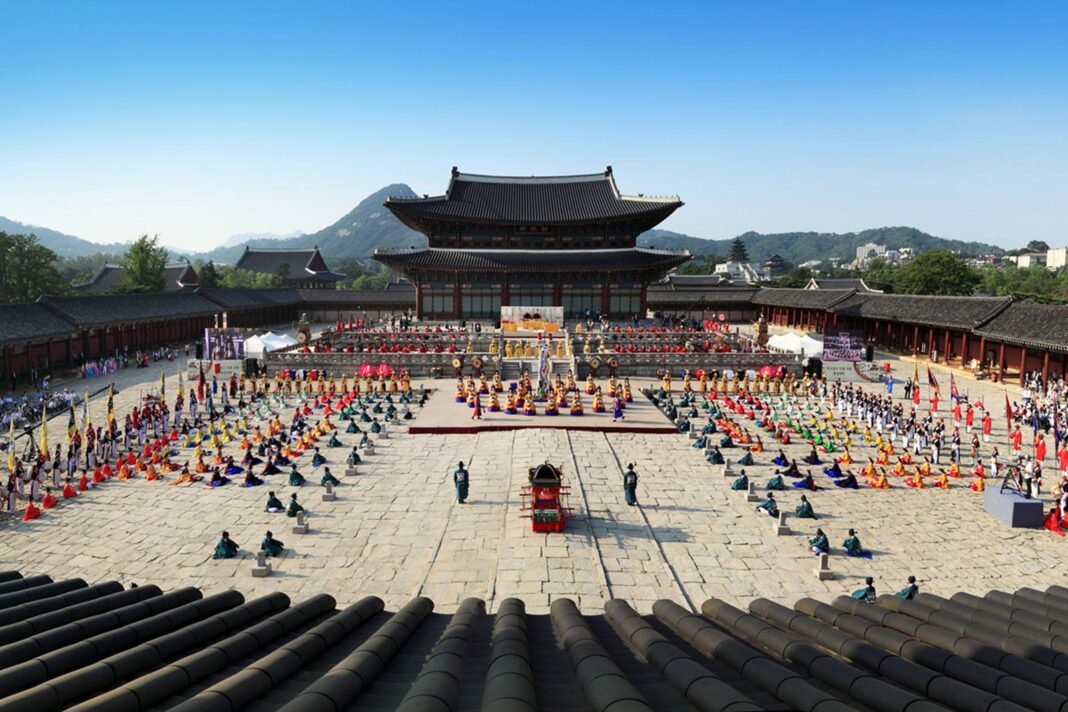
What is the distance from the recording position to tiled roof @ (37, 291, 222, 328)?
46.2 m

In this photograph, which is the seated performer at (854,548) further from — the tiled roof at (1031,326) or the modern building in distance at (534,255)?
the modern building in distance at (534,255)

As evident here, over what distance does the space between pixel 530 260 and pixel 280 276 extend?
6401cm

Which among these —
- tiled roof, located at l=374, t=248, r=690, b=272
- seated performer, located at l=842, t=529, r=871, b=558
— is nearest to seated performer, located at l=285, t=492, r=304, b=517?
seated performer, located at l=842, t=529, r=871, b=558

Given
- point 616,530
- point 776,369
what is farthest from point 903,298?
point 616,530

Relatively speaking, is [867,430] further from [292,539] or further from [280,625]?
[280,625]

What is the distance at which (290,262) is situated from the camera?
112 meters

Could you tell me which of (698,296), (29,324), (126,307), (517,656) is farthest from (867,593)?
(698,296)

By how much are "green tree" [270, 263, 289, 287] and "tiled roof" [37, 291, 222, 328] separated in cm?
3664

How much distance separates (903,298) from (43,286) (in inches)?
3229

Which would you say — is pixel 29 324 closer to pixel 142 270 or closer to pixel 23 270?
pixel 23 270

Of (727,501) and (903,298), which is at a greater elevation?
(903,298)

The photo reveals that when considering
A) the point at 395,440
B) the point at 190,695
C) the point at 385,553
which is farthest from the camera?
the point at 395,440

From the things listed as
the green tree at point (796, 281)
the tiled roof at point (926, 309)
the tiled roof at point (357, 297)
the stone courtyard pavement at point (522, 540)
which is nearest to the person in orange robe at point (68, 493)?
the stone courtyard pavement at point (522, 540)

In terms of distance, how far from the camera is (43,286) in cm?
6194
